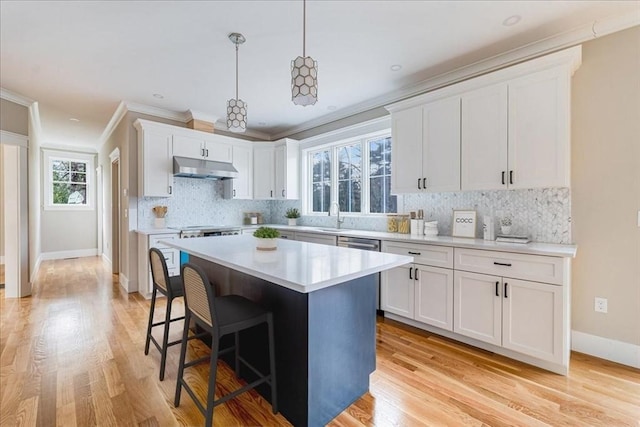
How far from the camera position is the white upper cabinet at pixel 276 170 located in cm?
520

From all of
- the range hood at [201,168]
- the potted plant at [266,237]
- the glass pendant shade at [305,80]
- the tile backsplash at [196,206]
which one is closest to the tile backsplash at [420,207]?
the tile backsplash at [196,206]

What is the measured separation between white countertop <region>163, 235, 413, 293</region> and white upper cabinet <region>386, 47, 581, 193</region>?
142 cm

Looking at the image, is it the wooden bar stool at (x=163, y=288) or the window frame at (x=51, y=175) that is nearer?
the wooden bar stool at (x=163, y=288)

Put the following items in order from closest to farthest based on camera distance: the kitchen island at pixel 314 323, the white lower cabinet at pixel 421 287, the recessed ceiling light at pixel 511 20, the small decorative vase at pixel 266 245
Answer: the kitchen island at pixel 314 323, the small decorative vase at pixel 266 245, the recessed ceiling light at pixel 511 20, the white lower cabinet at pixel 421 287

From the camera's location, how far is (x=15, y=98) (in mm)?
3971

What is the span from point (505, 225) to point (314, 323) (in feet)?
7.35

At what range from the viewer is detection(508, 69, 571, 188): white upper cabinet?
2359 mm

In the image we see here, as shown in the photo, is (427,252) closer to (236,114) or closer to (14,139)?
(236,114)

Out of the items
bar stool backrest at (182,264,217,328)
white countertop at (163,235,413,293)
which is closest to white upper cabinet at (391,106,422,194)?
white countertop at (163,235,413,293)

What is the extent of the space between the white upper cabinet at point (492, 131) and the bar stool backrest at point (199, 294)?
2.48 metres

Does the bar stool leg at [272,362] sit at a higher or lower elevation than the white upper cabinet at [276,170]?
lower

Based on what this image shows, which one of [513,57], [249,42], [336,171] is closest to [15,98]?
[249,42]

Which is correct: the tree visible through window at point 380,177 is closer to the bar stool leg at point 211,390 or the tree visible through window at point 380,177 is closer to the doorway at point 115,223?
the bar stool leg at point 211,390

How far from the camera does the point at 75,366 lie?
2.32 metres
